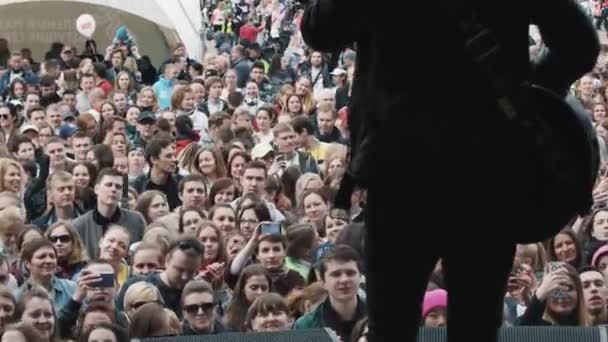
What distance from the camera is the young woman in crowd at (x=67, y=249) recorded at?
9.48 metres

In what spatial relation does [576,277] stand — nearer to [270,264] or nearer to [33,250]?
[270,264]

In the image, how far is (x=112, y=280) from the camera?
27.5 feet

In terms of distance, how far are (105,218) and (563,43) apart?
7.33 m

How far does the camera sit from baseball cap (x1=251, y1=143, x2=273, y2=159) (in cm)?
1381

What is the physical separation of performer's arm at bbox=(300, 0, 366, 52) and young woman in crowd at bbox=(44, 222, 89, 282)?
5.64 meters

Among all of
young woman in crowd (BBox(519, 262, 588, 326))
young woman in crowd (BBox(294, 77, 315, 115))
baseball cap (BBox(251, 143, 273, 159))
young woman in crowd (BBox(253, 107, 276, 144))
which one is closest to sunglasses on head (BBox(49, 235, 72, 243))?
young woman in crowd (BBox(519, 262, 588, 326))

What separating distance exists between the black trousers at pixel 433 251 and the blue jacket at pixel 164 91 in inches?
620

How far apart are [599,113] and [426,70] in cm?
1209

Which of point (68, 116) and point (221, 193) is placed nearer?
point (221, 193)

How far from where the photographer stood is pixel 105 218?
10945 millimetres

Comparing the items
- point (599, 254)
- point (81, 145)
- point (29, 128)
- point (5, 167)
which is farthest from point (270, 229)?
point (29, 128)

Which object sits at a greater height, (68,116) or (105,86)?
(105,86)

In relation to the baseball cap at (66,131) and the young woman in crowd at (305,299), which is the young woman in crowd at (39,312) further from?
the baseball cap at (66,131)

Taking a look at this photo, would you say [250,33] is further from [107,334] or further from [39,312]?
[107,334]
